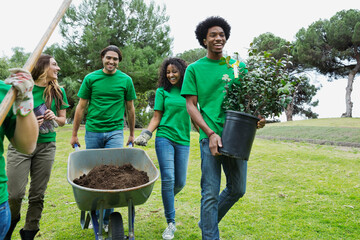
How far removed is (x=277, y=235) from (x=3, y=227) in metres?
2.53

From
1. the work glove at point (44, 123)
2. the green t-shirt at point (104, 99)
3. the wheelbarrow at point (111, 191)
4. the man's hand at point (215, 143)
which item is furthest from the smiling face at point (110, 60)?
the man's hand at point (215, 143)

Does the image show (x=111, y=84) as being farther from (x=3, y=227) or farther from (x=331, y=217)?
(x=331, y=217)

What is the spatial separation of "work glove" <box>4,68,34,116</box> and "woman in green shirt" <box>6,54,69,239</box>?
1.26 metres

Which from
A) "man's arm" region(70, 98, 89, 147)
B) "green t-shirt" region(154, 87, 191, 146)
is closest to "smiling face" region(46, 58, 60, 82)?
"man's arm" region(70, 98, 89, 147)

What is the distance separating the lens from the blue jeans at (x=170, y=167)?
283 cm

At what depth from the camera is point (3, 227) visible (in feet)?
4.37

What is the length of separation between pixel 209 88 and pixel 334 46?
918 inches

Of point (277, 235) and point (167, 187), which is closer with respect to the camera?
point (167, 187)

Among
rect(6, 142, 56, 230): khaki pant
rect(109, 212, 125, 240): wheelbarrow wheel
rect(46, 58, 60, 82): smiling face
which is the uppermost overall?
rect(46, 58, 60, 82): smiling face

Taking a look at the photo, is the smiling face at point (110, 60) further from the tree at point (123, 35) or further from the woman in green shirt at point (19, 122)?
the tree at point (123, 35)

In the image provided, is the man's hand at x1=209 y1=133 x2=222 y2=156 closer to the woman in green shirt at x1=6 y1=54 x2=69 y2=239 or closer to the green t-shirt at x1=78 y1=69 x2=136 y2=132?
the green t-shirt at x1=78 y1=69 x2=136 y2=132

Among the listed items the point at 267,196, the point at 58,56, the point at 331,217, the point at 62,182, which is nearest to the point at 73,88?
the point at 58,56

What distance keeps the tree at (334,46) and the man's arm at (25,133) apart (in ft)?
75.4

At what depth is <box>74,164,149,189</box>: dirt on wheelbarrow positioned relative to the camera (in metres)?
2.21
